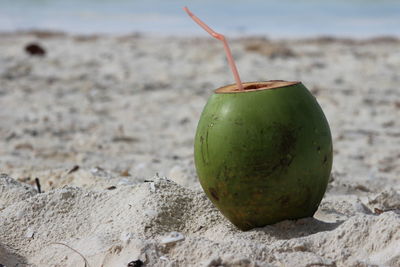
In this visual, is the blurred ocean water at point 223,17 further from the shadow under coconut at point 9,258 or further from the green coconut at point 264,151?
the shadow under coconut at point 9,258

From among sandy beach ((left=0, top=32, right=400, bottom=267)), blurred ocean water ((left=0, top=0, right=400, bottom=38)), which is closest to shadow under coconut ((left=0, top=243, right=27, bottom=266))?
sandy beach ((left=0, top=32, right=400, bottom=267))

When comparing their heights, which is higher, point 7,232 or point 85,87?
point 7,232

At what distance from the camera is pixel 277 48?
8078mm

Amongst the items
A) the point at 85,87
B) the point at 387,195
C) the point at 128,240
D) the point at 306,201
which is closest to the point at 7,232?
the point at 128,240

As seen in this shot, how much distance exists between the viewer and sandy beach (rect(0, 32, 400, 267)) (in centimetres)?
196

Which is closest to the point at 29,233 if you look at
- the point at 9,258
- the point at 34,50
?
the point at 9,258

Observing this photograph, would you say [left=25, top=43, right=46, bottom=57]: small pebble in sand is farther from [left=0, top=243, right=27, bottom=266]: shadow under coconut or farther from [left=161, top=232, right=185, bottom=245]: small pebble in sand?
[left=161, top=232, right=185, bottom=245]: small pebble in sand

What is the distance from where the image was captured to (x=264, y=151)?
6.54 ft

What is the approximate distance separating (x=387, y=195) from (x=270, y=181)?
0.91 metres

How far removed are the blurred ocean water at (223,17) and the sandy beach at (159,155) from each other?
2543 millimetres

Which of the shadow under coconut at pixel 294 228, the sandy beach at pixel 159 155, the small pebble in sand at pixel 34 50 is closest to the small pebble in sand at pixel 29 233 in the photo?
the sandy beach at pixel 159 155

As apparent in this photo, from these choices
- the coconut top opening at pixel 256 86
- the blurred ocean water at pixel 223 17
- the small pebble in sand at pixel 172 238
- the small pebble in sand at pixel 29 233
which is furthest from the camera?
the blurred ocean water at pixel 223 17

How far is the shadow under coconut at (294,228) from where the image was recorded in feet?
6.92

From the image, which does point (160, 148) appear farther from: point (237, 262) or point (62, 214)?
point (237, 262)
